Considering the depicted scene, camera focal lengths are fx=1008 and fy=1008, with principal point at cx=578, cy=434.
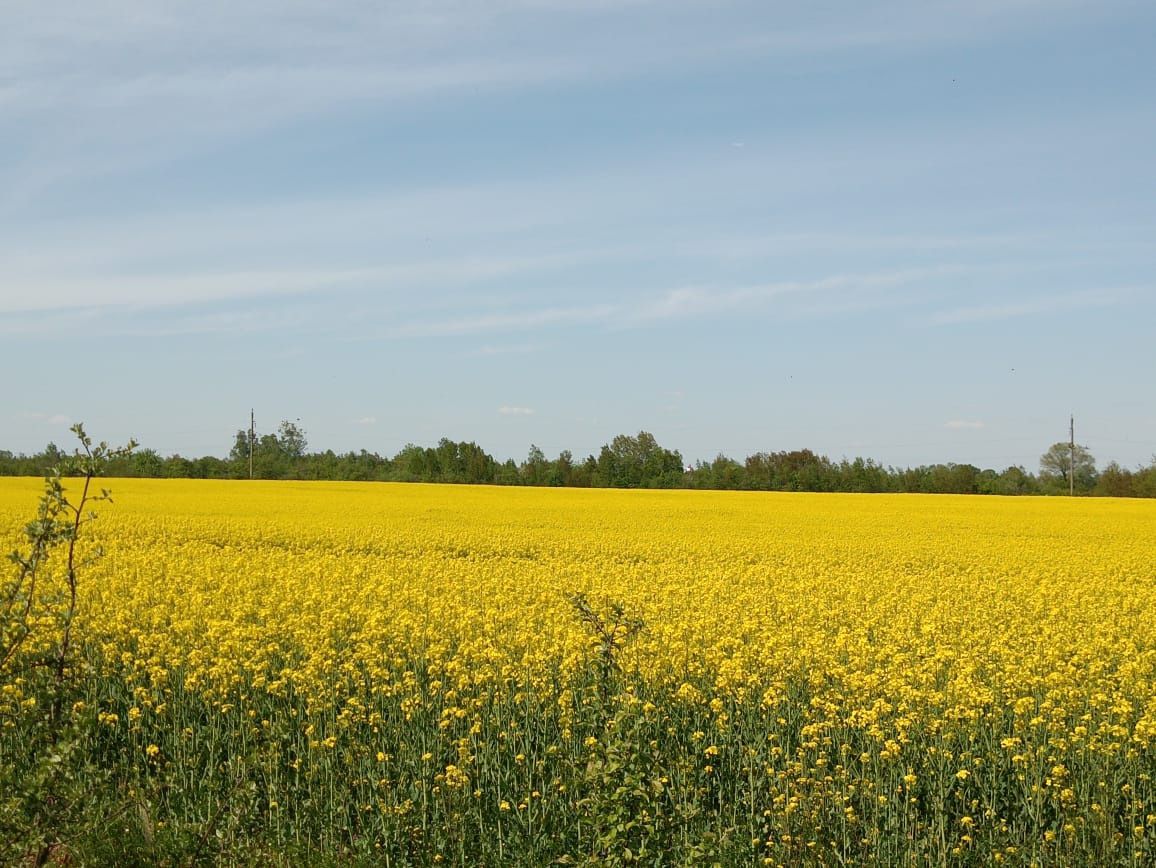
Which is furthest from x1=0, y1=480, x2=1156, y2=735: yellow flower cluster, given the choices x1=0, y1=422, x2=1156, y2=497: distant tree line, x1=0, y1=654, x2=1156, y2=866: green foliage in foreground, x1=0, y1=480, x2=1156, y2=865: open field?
x1=0, y1=422, x2=1156, y2=497: distant tree line

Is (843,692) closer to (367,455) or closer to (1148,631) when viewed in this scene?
(1148,631)

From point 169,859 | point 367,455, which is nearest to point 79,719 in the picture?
point 169,859

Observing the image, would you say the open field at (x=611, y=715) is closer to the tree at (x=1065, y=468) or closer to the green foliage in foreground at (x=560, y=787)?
the green foliage in foreground at (x=560, y=787)

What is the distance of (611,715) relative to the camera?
584 centimetres

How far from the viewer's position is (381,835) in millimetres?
6355

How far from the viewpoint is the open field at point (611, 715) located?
20.2 ft

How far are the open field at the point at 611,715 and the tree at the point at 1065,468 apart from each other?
64.7 m

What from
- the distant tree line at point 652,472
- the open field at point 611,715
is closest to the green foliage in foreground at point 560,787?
the open field at point 611,715

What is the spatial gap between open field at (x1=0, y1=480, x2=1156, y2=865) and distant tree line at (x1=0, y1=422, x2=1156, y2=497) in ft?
170

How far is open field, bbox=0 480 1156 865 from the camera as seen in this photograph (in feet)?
20.2

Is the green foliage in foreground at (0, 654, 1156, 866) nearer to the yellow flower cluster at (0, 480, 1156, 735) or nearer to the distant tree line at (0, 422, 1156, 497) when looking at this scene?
A: the yellow flower cluster at (0, 480, 1156, 735)

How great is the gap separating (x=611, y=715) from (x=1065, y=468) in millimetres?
86352

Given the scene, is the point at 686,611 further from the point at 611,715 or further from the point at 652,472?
the point at 652,472

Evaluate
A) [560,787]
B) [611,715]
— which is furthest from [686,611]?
[611,715]
